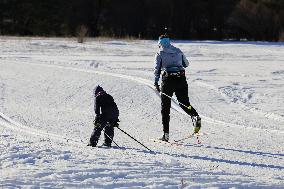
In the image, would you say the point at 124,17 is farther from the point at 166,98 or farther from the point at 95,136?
the point at 95,136

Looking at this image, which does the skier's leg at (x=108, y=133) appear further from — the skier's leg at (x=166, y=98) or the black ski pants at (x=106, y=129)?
the skier's leg at (x=166, y=98)

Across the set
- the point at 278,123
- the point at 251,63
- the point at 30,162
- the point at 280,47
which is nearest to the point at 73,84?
the point at 278,123

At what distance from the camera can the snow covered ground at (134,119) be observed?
6.82 m

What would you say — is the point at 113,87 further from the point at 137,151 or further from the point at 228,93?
the point at 137,151

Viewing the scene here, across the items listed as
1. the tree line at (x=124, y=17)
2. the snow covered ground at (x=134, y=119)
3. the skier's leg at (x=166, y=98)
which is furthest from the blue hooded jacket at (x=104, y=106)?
the tree line at (x=124, y=17)

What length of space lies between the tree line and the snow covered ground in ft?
60.6

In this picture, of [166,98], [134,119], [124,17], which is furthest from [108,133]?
[124,17]

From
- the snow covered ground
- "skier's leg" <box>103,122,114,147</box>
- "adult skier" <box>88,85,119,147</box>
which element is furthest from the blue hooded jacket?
the snow covered ground

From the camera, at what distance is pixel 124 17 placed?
4828cm

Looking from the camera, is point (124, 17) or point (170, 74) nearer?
point (170, 74)

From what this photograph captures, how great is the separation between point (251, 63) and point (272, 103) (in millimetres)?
8862

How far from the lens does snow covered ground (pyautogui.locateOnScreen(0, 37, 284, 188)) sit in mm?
6820

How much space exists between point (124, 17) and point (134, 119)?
1409 inches

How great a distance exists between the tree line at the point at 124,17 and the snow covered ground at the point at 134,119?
18475mm
